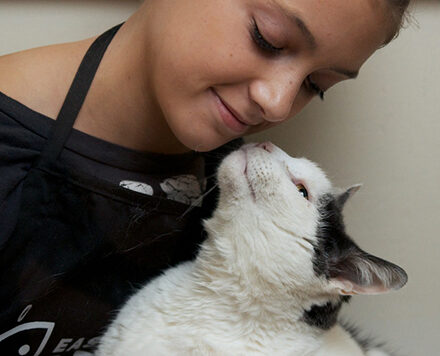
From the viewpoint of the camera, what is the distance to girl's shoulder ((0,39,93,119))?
981mm

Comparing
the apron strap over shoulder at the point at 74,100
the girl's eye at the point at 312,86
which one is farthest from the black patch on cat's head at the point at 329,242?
the apron strap over shoulder at the point at 74,100

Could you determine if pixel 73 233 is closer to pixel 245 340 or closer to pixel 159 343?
pixel 159 343

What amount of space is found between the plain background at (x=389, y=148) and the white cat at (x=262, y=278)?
0.39 metres

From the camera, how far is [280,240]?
37.6 inches

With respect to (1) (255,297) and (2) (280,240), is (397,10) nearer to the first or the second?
(2) (280,240)

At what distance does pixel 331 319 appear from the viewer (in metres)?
1.03

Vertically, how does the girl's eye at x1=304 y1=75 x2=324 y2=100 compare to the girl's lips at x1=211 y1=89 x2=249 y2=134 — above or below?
above

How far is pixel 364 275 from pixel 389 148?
533mm

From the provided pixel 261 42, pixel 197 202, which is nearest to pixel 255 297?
pixel 197 202

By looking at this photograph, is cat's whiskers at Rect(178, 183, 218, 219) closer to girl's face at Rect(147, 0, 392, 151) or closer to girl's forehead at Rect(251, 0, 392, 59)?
girl's face at Rect(147, 0, 392, 151)

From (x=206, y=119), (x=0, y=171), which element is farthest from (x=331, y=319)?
(x=0, y=171)

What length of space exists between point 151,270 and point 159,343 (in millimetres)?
209

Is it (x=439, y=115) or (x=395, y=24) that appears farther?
(x=439, y=115)

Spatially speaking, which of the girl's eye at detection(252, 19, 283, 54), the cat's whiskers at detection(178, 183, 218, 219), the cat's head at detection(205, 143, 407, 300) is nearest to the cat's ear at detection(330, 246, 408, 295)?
the cat's head at detection(205, 143, 407, 300)
